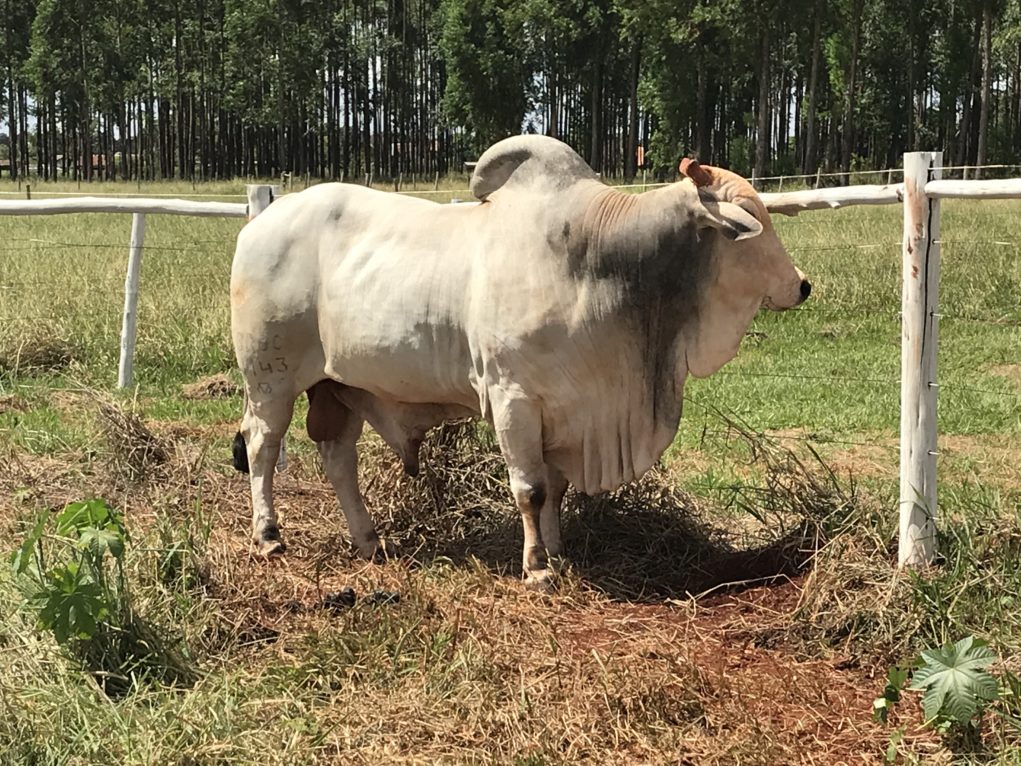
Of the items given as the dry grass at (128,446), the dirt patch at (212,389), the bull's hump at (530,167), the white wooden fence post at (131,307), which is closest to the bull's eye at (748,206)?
the bull's hump at (530,167)

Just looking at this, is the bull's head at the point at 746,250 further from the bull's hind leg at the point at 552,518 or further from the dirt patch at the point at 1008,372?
the dirt patch at the point at 1008,372

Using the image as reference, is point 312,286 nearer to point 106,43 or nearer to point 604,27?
point 604,27

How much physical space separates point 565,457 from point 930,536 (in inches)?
58.0

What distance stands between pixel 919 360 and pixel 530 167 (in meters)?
1.77

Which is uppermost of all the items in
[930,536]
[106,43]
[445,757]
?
[106,43]

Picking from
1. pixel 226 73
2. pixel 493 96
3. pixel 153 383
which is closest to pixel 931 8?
pixel 493 96

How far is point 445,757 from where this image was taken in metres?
3.49

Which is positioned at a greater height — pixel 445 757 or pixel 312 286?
pixel 312 286

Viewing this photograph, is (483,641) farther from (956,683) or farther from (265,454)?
(265,454)

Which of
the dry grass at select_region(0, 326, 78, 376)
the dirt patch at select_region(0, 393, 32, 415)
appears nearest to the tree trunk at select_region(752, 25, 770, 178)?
the dry grass at select_region(0, 326, 78, 376)

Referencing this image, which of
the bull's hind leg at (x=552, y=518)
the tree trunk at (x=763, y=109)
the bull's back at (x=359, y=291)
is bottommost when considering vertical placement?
the bull's hind leg at (x=552, y=518)

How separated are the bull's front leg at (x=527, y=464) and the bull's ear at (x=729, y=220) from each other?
1023 mm

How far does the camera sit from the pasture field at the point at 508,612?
3584mm

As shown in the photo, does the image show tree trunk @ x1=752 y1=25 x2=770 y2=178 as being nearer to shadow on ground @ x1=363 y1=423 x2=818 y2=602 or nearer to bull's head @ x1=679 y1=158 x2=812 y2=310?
shadow on ground @ x1=363 y1=423 x2=818 y2=602
